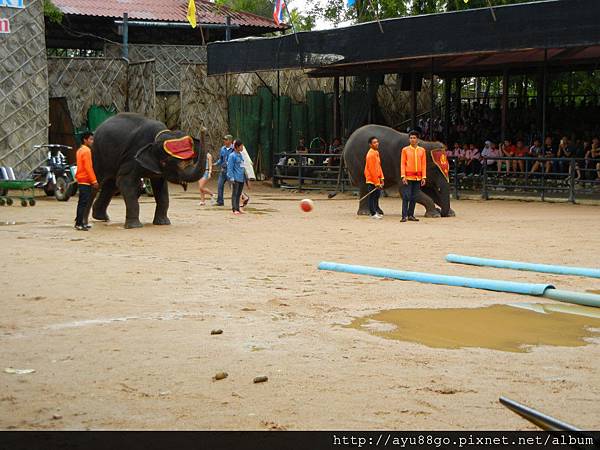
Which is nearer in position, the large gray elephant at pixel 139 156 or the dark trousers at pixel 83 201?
the dark trousers at pixel 83 201

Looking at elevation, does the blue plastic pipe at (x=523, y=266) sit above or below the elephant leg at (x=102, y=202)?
below

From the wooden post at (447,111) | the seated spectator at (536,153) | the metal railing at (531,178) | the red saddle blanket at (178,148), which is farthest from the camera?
the wooden post at (447,111)

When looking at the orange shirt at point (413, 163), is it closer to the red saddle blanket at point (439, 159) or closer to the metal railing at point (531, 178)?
the red saddle blanket at point (439, 159)

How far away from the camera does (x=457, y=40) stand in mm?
22062

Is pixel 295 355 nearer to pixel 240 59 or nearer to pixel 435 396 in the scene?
pixel 435 396

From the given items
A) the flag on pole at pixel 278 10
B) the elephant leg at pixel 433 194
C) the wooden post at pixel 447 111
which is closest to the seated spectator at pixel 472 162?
the wooden post at pixel 447 111

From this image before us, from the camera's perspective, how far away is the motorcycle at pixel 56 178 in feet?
77.4

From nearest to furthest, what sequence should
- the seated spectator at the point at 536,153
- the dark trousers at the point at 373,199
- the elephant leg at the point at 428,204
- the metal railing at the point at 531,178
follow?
the elephant leg at the point at 428,204 → the dark trousers at the point at 373,199 → the metal railing at the point at 531,178 → the seated spectator at the point at 536,153

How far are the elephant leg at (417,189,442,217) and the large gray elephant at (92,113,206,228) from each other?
424cm

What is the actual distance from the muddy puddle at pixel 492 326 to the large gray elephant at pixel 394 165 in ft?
31.0

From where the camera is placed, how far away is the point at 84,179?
16.2 m

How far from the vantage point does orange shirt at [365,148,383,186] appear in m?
18.7

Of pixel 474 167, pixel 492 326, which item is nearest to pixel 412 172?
pixel 474 167

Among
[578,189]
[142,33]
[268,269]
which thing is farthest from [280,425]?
[142,33]
